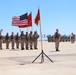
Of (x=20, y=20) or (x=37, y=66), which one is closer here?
(x=37, y=66)

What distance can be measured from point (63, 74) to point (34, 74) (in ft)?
3.53

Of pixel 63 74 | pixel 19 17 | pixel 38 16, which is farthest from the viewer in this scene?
pixel 19 17

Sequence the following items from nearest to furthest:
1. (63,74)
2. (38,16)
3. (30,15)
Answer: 1. (63,74)
2. (38,16)
3. (30,15)

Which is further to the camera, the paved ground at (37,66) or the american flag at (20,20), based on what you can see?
the american flag at (20,20)

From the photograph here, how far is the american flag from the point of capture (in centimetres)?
3130

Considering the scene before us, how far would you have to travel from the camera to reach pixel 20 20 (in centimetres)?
3206

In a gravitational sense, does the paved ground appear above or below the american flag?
below

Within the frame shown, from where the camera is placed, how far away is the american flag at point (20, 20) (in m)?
31.3

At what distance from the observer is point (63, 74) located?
35.3 feet

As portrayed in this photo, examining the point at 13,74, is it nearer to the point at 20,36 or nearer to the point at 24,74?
the point at 24,74

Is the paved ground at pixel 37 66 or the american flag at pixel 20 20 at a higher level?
the american flag at pixel 20 20

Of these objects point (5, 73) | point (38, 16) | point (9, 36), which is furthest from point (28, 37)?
point (5, 73)

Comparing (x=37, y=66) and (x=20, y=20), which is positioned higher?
(x=20, y=20)

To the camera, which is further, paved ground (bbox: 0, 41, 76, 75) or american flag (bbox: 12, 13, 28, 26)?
american flag (bbox: 12, 13, 28, 26)
